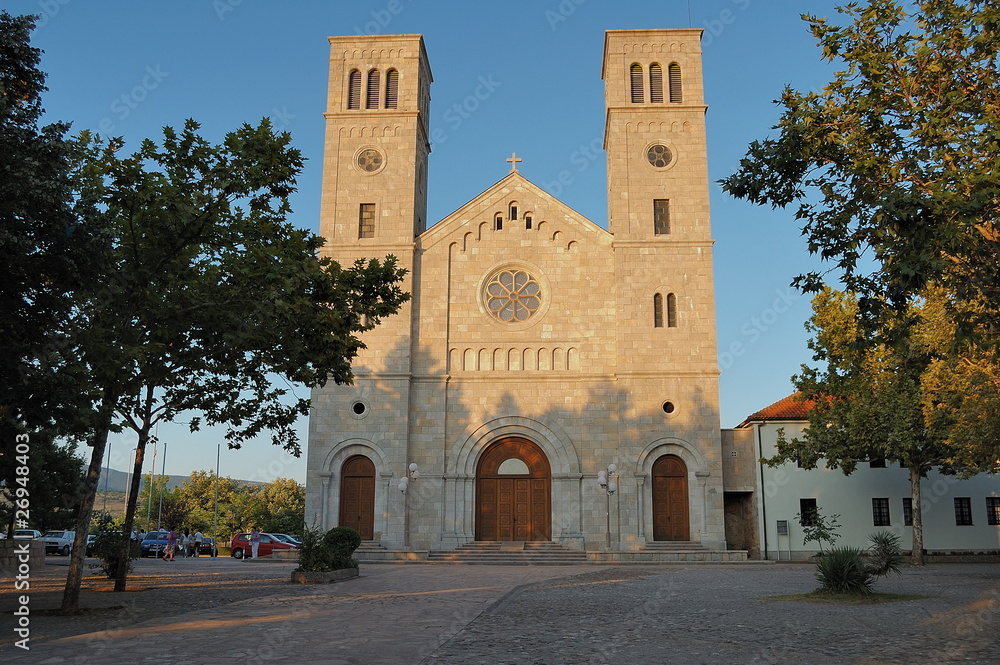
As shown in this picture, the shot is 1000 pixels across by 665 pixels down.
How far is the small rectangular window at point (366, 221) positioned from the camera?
35.5 metres

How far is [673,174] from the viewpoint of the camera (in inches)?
1400

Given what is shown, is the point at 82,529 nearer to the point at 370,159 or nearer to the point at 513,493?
the point at 513,493

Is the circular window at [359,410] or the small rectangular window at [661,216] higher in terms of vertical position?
the small rectangular window at [661,216]

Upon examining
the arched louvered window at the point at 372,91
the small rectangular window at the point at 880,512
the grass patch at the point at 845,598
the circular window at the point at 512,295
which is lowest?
the grass patch at the point at 845,598

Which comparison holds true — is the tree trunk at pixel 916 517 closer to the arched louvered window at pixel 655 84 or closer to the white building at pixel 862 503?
the white building at pixel 862 503

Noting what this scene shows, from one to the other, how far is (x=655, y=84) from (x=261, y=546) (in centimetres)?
2740

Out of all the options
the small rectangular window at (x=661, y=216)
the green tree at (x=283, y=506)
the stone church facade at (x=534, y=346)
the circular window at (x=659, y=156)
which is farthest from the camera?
the green tree at (x=283, y=506)

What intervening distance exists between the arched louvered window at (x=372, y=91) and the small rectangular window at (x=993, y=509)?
31070mm

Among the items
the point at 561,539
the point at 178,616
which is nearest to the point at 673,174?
the point at 561,539

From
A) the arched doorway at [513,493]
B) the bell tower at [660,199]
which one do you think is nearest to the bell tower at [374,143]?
the bell tower at [660,199]

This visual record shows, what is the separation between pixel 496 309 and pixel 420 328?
10.7 feet

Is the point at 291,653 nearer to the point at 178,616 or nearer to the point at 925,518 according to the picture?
the point at 178,616

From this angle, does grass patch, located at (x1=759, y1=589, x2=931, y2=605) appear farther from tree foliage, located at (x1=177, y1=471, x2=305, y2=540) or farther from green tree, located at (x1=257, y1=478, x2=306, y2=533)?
tree foliage, located at (x1=177, y1=471, x2=305, y2=540)

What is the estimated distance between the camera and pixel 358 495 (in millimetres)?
33094
